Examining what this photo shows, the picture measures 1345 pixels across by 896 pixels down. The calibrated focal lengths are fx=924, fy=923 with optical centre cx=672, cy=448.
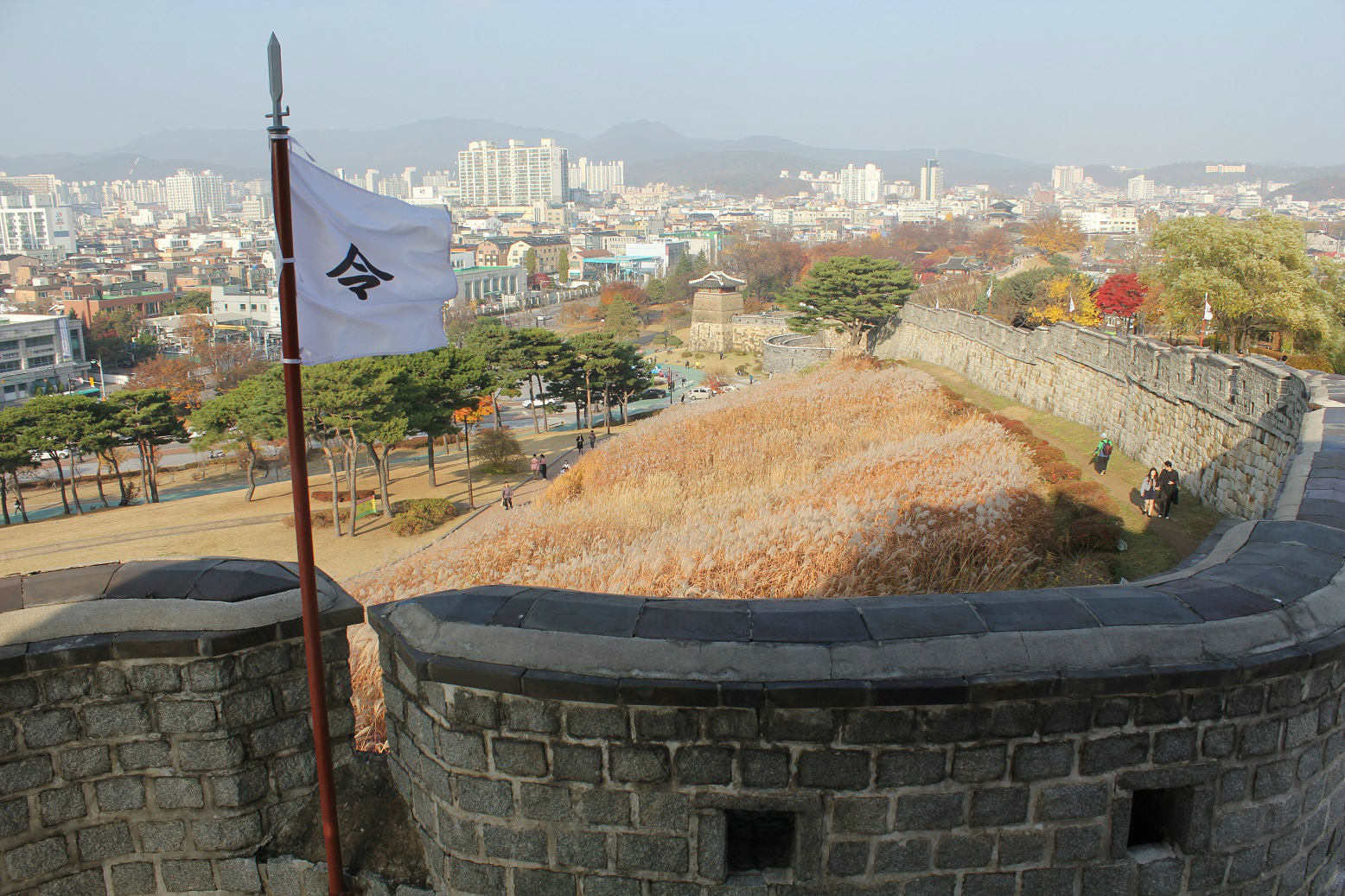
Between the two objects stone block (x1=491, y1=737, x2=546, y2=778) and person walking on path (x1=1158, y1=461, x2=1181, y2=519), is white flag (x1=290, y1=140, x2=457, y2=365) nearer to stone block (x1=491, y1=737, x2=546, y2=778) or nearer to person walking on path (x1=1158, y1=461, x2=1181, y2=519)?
stone block (x1=491, y1=737, x2=546, y2=778)

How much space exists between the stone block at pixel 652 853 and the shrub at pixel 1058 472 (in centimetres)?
1348

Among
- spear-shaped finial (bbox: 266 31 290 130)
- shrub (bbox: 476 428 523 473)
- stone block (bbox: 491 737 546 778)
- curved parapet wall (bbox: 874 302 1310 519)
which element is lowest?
shrub (bbox: 476 428 523 473)

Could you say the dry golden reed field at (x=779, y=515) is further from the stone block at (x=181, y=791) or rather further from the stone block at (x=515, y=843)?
the stone block at (x=515, y=843)

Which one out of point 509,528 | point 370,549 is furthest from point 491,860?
point 370,549

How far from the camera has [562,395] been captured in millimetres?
44344

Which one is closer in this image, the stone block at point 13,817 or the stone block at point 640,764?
the stone block at point 640,764

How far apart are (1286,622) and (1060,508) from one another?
10.6m

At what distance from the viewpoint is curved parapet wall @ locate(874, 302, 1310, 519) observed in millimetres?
11945

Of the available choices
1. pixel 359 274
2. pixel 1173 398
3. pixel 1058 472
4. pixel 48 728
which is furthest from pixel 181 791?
pixel 1173 398

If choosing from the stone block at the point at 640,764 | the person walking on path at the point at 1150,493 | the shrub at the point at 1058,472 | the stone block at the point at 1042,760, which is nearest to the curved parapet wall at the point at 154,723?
the stone block at the point at 640,764

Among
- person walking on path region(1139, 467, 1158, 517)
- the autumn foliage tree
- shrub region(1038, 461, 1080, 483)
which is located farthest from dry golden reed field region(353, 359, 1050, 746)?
the autumn foliage tree

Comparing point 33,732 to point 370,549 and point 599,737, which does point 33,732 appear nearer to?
point 599,737

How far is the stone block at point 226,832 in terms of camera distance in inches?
159

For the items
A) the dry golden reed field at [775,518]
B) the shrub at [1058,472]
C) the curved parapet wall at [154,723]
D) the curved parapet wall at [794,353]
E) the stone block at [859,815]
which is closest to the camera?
the stone block at [859,815]
